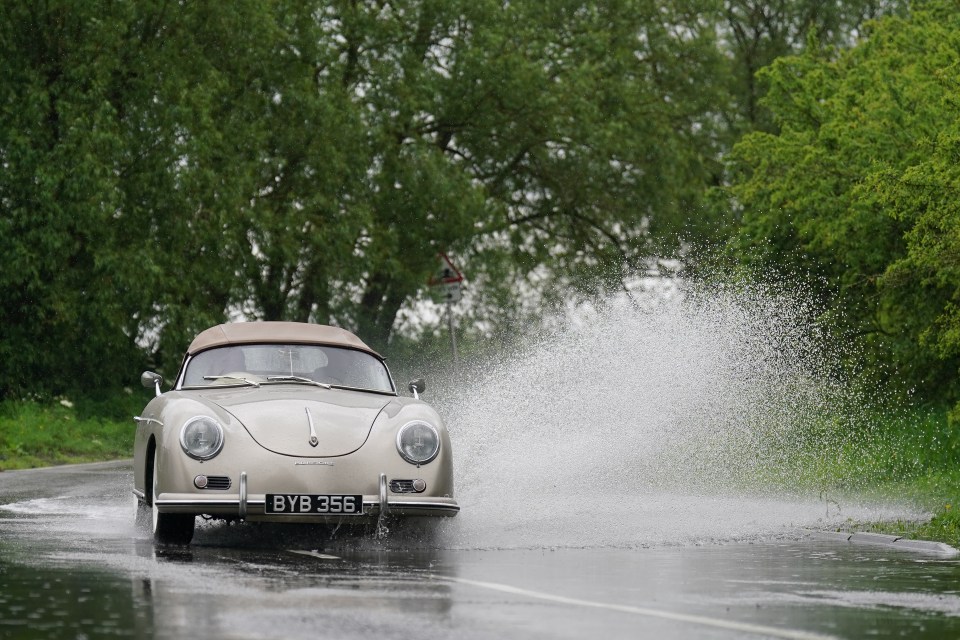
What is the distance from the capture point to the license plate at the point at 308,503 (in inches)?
449

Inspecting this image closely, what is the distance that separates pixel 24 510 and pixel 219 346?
298 centimetres

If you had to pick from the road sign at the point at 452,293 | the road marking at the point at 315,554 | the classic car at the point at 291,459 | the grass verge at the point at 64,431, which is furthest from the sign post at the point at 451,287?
the road marking at the point at 315,554

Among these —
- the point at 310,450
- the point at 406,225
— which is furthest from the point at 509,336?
the point at 310,450

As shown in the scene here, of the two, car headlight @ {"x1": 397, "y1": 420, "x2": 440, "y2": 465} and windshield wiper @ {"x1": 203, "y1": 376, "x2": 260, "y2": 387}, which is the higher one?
windshield wiper @ {"x1": 203, "y1": 376, "x2": 260, "y2": 387}

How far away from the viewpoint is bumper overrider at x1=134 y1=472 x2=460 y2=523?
11344mm

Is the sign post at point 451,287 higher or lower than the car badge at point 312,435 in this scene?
higher

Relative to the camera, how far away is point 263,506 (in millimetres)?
11383

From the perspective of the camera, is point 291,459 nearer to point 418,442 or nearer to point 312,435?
point 312,435

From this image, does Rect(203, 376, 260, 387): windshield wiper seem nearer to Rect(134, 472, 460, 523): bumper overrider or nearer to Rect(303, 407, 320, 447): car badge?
Rect(303, 407, 320, 447): car badge

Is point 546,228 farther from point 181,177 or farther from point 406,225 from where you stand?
point 181,177

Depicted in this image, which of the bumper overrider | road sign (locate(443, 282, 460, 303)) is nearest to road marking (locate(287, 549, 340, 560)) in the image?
the bumper overrider

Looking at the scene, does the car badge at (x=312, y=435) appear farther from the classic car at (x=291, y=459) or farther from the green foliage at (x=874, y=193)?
the green foliage at (x=874, y=193)

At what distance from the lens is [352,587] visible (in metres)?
9.23

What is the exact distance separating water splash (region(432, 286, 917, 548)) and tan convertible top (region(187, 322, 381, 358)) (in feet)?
6.04
